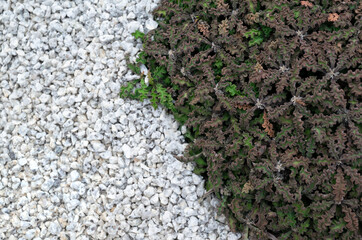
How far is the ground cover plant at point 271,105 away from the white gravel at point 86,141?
21 centimetres

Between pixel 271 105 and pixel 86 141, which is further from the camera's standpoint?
pixel 86 141

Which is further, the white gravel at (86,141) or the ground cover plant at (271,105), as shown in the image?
the white gravel at (86,141)

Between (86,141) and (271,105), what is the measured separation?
153 centimetres

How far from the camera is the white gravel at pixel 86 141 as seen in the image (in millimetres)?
3090

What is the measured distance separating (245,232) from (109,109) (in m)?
1.48

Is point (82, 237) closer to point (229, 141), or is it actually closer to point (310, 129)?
point (229, 141)

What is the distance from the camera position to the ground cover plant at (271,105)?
2.65 m

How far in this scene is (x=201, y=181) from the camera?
10.2 ft

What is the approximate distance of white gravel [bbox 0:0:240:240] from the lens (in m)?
3.09

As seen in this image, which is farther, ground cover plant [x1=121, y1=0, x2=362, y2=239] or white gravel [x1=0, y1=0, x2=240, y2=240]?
white gravel [x1=0, y1=0, x2=240, y2=240]

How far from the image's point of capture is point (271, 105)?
9.53ft

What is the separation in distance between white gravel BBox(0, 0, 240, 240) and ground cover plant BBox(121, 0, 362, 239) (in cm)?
21

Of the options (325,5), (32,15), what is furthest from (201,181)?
(32,15)

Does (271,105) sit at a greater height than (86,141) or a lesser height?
greater
